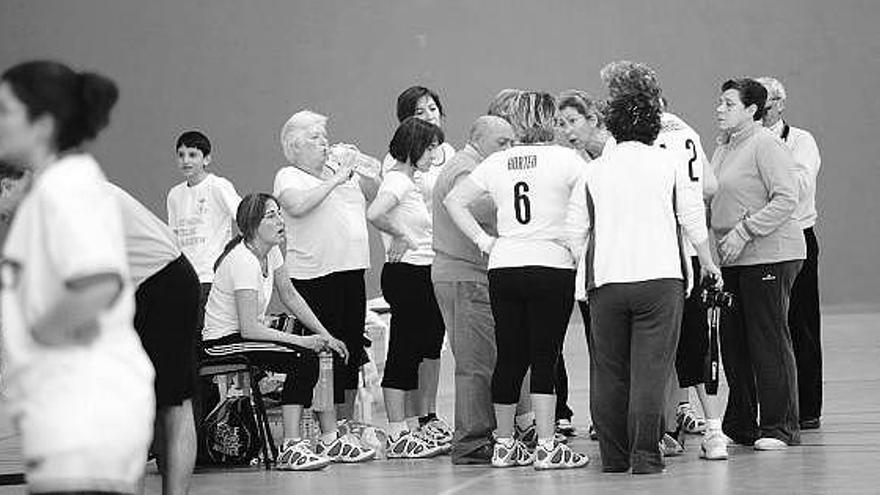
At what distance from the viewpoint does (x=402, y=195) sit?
7.05 metres

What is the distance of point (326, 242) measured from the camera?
6930 mm

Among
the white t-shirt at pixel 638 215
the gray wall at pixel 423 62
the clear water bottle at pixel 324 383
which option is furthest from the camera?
the gray wall at pixel 423 62

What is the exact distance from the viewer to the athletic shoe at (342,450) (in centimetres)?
678

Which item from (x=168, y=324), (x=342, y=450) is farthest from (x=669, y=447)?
(x=168, y=324)

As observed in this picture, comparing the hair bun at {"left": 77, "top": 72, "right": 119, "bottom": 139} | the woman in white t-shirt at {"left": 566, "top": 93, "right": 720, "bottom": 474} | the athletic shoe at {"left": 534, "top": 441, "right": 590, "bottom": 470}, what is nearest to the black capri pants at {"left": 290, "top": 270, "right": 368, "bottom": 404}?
the athletic shoe at {"left": 534, "top": 441, "right": 590, "bottom": 470}

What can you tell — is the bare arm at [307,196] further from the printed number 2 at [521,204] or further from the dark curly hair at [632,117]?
the dark curly hair at [632,117]

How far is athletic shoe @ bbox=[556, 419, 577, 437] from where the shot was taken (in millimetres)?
7297

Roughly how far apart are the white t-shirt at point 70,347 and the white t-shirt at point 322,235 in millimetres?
3946

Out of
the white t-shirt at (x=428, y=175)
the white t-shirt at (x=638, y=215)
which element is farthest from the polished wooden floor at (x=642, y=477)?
the white t-shirt at (x=428, y=175)

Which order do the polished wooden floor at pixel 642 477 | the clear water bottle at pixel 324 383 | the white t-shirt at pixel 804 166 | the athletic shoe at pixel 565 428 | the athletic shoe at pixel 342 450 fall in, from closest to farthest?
the polished wooden floor at pixel 642 477, the clear water bottle at pixel 324 383, the athletic shoe at pixel 342 450, the white t-shirt at pixel 804 166, the athletic shoe at pixel 565 428

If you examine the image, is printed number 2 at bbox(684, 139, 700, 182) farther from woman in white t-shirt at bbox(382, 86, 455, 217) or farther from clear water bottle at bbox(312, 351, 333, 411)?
clear water bottle at bbox(312, 351, 333, 411)

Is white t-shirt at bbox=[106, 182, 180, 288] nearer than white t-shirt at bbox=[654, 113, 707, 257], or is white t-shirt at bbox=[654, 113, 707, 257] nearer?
white t-shirt at bbox=[106, 182, 180, 288]

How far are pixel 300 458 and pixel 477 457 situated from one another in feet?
2.18

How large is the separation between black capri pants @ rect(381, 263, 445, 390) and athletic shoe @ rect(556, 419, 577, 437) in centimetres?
62
